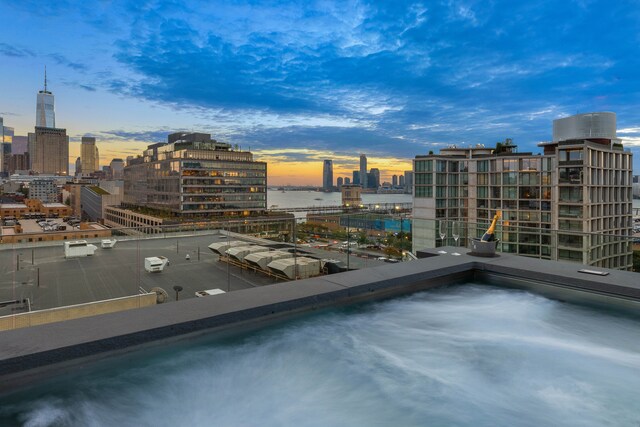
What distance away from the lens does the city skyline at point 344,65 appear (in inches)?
1001

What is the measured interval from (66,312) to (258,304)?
178 centimetres

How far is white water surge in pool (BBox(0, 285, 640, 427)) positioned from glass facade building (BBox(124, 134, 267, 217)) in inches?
2398

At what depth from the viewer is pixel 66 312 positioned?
350 cm

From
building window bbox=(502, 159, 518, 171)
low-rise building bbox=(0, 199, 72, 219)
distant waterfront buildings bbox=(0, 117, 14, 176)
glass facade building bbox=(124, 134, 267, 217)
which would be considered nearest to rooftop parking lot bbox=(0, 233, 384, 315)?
building window bbox=(502, 159, 518, 171)

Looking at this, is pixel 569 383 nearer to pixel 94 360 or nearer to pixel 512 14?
pixel 94 360

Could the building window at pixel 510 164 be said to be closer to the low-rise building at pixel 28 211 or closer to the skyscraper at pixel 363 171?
the low-rise building at pixel 28 211

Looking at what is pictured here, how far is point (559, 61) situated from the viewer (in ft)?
158

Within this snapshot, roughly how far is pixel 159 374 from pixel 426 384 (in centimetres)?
202

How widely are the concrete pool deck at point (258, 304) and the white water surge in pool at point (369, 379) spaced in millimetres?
136

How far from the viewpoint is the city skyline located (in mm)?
25438

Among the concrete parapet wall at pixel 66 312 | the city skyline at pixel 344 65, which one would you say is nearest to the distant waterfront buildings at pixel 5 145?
the city skyline at pixel 344 65

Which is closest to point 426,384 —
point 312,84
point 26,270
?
point 26,270

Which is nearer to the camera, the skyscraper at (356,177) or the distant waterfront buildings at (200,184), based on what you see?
the distant waterfront buildings at (200,184)

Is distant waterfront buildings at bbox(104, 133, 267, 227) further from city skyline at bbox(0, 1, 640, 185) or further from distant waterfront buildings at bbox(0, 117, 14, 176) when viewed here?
distant waterfront buildings at bbox(0, 117, 14, 176)
